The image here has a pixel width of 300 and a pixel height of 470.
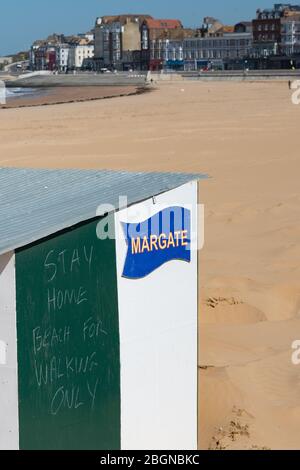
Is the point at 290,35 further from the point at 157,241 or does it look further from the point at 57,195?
the point at 157,241

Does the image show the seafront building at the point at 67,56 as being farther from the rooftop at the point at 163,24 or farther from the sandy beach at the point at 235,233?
the sandy beach at the point at 235,233

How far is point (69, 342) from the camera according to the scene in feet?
15.3

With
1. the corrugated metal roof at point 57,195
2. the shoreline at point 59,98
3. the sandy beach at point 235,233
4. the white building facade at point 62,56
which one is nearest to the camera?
the corrugated metal roof at point 57,195

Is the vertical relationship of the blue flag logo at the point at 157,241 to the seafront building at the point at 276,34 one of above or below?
below

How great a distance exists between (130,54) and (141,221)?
164 meters

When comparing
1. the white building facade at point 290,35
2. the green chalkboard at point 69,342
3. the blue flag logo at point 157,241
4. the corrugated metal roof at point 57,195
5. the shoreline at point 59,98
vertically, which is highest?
the white building facade at point 290,35

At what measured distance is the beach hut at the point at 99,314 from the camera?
4391 mm

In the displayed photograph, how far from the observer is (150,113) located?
33.6 metres

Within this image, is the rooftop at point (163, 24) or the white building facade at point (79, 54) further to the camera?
the white building facade at point (79, 54)

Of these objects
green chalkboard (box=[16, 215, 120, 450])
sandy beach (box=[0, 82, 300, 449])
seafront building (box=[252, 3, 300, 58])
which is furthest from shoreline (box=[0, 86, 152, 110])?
seafront building (box=[252, 3, 300, 58])

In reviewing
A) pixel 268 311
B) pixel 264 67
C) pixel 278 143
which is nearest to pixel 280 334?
pixel 268 311

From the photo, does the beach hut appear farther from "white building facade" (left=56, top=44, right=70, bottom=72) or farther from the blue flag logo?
"white building facade" (left=56, top=44, right=70, bottom=72)

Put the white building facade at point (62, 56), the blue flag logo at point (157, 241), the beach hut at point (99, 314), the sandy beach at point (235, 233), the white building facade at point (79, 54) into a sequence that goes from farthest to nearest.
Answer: the white building facade at point (79, 54) < the white building facade at point (62, 56) < the sandy beach at point (235, 233) < the blue flag logo at point (157, 241) < the beach hut at point (99, 314)

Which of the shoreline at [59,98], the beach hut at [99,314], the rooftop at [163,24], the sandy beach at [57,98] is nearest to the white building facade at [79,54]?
the rooftop at [163,24]
